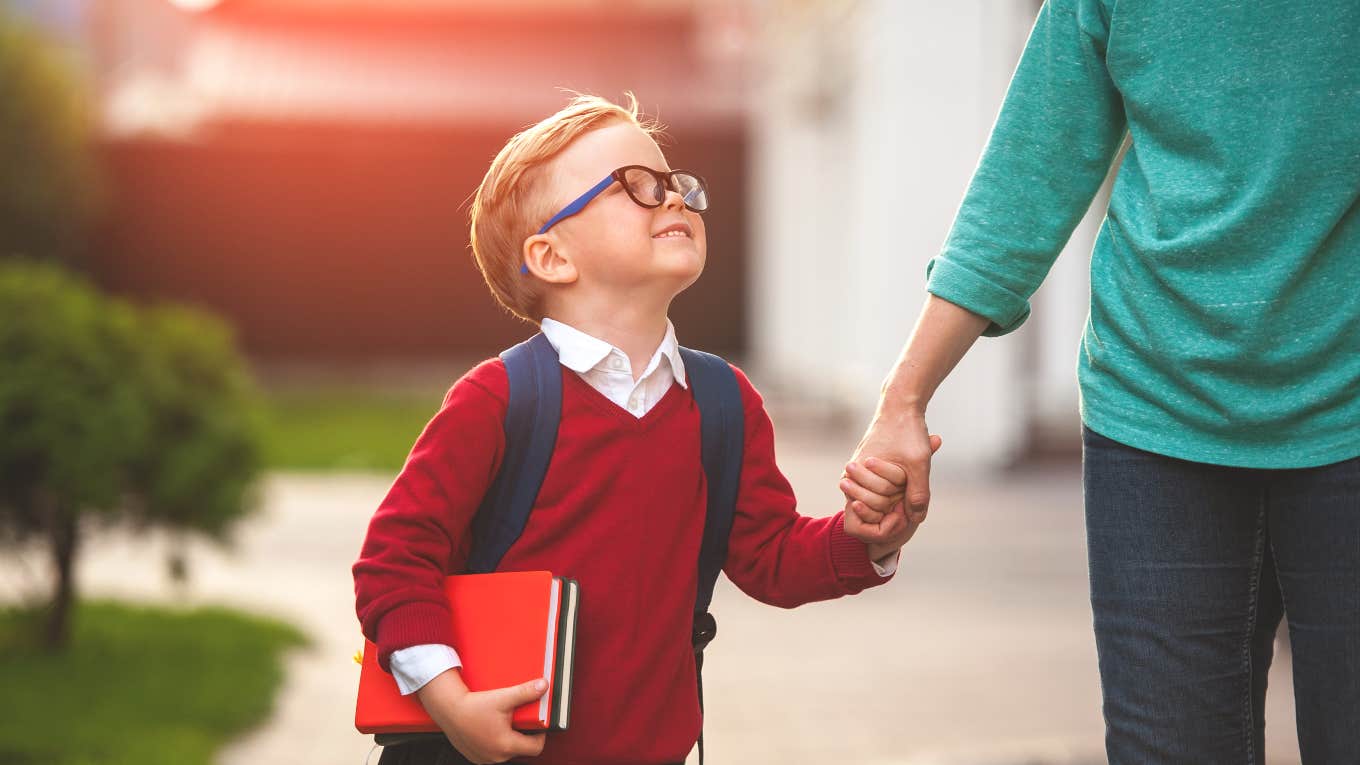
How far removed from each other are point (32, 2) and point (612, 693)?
1506 inches

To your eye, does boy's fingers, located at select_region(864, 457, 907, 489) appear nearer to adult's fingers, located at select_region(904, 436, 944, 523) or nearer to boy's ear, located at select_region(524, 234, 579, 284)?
adult's fingers, located at select_region(904, 436, 944, 523)

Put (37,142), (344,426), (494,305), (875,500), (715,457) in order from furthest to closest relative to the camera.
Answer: (494,305) < (37,142) < (344,426) < (715,457) < (875,500)

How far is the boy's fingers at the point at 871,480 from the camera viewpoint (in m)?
1.74

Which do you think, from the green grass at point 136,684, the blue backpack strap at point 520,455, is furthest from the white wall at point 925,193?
the blue backpack strap at point 520,455

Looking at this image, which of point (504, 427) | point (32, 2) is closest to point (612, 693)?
point (504, 427)

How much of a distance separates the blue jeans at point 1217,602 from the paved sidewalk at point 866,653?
232cm

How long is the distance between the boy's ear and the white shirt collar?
60 mm

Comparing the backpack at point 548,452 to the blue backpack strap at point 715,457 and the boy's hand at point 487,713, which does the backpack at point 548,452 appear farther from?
the boy's hand at point 487,713

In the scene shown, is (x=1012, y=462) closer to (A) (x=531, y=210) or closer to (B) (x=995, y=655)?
(B) (x=995, y=655)

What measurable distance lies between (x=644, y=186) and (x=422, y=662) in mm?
648

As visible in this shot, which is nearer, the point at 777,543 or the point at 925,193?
the point at 777,543

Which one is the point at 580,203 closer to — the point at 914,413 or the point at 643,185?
the point at 643,185

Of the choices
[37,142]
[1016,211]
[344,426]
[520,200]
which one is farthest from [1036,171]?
[37,142]

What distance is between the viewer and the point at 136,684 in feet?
14.9
